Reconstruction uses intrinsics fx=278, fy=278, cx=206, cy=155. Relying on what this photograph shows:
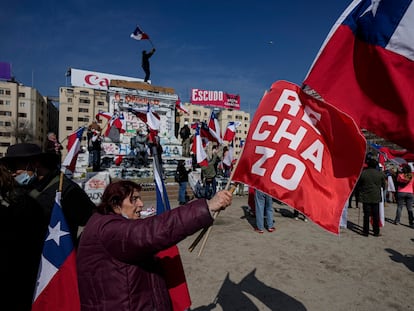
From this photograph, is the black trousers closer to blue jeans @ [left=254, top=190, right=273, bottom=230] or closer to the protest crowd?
blue jeans @ [left=254, top=190, right=273, bottom=230]

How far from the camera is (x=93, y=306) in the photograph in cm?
171

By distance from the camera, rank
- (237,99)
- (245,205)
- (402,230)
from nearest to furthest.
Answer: (402,230)
(245,205)
(237,99)

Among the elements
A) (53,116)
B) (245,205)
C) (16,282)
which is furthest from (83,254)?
(53,116)

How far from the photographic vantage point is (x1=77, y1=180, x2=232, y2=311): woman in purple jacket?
152 cm

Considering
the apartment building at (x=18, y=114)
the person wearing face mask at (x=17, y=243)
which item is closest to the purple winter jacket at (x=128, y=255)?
the person wearing face mask at (x=17, y=243)

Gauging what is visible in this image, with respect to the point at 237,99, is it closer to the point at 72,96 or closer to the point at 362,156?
the point at 72,96

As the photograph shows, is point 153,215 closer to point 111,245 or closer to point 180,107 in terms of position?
point 111,245

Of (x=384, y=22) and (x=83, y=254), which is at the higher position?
(x=384, y=22)

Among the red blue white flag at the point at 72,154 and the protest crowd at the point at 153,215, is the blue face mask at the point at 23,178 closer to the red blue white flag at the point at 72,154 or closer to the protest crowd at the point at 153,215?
the protest crowd at the point at 153,215

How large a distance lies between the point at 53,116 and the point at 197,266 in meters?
94.3

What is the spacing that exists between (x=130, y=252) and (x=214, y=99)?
75463 mm

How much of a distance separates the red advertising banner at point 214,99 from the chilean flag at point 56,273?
7000cm

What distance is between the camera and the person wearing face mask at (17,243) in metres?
1.92

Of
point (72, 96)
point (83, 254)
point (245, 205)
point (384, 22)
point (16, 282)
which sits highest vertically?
point (72, 96)
